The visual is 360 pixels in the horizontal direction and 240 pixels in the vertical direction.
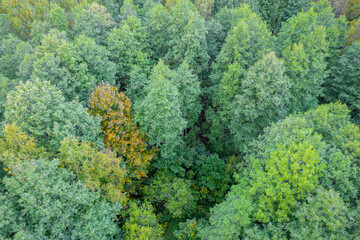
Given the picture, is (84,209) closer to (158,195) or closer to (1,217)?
(1,217)

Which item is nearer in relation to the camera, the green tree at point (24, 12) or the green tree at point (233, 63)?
the green tree at point (233, 63)

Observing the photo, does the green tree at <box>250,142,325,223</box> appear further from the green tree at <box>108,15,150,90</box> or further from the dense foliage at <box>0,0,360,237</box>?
the green tree at <box>108,15,150,90</box>

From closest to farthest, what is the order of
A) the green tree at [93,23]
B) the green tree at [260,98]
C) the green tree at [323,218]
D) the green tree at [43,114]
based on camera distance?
the green tree at [323,218] < the green tree at [43,114] < the green tree at [260,98] < the green tree at [93,23]

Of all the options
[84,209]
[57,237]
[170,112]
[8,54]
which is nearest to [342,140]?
[170,112]

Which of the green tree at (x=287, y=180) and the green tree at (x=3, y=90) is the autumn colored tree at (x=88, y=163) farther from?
the green tree at (x=287, y=180)

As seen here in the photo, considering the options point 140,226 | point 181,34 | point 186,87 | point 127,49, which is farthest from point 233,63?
point 140,226

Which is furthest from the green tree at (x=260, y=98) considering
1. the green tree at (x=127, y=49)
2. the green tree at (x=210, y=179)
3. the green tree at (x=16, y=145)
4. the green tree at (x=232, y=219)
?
the green tree at (x=16, y=145)

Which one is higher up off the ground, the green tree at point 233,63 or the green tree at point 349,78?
the green tree at point 349,78

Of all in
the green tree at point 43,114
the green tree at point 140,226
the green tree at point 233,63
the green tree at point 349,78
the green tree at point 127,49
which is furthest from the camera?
the green tree at point 349,78
